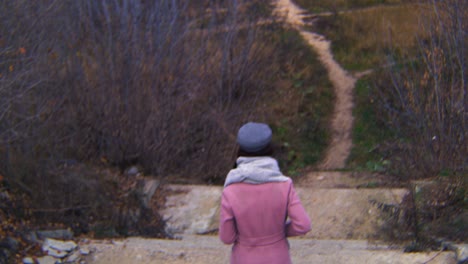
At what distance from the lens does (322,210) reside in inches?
333

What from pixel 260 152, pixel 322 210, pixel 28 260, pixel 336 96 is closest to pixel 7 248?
pixel 28 260

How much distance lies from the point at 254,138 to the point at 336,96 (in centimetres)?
1333

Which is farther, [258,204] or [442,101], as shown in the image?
[442,101]

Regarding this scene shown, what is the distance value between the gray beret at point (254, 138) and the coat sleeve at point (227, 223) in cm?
32

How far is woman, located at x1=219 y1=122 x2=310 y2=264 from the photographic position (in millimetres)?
3461

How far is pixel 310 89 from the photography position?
16.5 meters

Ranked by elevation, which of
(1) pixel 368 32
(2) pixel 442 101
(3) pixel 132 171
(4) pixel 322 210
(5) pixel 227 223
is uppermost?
(5) pixel 227 223

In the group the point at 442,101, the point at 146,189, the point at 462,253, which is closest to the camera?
the point at 462,253

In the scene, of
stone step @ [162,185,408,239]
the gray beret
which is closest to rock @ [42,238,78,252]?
stone step @ [162,185,408,239]

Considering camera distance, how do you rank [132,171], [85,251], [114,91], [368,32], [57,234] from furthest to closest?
[368,32] < [132,171] < [114,91] < [57,234] < [85,251]

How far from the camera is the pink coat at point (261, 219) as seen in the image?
11.5 feet

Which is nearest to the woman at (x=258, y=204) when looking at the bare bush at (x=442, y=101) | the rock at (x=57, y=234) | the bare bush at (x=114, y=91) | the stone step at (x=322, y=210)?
the rock at (x=57, y=234)

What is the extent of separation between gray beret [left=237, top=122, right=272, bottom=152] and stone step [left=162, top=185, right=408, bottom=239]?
4060mm

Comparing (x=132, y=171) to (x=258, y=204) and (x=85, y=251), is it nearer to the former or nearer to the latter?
(x=85, y=251)
